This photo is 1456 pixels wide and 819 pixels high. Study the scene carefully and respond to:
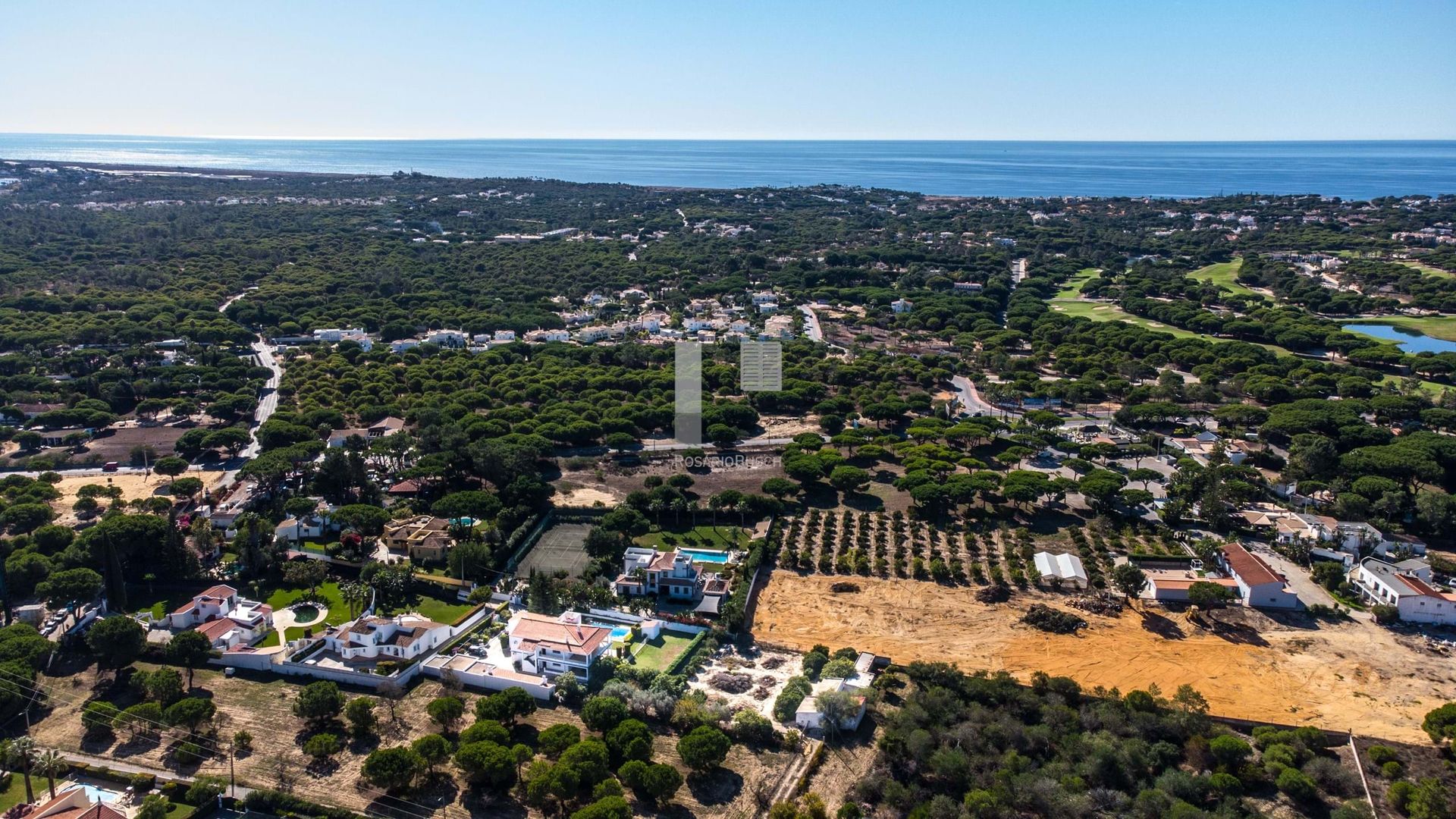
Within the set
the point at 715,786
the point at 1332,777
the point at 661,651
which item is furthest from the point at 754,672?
the point at 1332,777

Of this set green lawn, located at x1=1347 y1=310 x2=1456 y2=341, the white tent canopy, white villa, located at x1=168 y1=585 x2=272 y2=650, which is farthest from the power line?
green lawn, located at x1=1347 y1=310 x2=1456 y2=341

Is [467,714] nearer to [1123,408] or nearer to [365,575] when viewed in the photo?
[365,575]

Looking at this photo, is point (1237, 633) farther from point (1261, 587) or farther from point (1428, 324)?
point (1428, 324)

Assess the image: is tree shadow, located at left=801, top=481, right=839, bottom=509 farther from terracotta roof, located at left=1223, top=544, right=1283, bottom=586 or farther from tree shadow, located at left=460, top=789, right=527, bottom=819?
tree shadow, located at left=460, top=789, right=527, bottom=819

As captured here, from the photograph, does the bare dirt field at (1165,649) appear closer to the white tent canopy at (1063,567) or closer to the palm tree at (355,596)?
the white tent canopy at (1063,567)

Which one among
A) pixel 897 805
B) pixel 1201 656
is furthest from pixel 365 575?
pixel 1201 656

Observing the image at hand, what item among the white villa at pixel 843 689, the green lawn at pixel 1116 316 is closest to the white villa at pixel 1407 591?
the white villa at pixel 843 689
